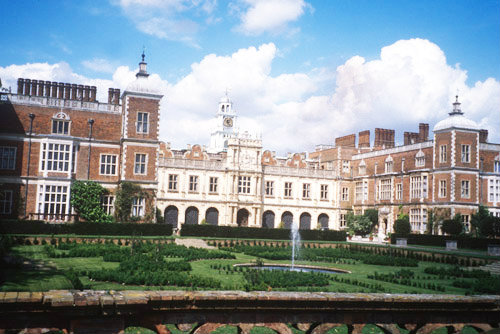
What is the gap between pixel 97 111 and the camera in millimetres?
34969

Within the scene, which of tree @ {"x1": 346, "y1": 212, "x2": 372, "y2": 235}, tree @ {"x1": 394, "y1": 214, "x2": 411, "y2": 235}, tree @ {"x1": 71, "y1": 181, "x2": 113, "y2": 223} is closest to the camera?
tree @ {"x1": 71, "y1": 181, "x2": 113, "y2": 223}

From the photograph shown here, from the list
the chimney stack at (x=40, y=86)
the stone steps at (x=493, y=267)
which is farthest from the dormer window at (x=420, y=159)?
the chimney stack at (x=40, y=86)

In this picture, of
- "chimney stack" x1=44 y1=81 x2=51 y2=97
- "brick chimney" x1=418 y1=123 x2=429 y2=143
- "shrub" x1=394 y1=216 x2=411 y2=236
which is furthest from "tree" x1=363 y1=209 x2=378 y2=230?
"chimney stack" x1=44 y1=81 x2=51 y2=97

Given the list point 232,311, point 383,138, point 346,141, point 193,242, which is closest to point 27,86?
point 193,242

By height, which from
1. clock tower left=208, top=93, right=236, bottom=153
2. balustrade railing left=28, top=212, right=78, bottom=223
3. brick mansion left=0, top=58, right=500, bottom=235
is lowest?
balustrade railing left=28, top=212, right=78, bottom=223

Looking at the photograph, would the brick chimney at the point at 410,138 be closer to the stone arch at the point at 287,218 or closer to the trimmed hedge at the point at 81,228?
the stone arch at the point at 287,218

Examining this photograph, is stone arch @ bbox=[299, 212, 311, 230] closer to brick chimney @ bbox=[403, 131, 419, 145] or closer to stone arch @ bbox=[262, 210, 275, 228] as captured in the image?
stone arch @ bbox=[262, 210, 275, 228]

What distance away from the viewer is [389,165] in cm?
4556

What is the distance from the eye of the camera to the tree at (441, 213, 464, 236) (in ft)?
115

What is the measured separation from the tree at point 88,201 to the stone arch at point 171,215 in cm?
1029

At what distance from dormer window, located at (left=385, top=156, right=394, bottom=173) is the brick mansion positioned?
0.10 metres

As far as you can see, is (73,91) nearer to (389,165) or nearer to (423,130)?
(389,165)

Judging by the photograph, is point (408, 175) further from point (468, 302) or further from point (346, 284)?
point (468, 302)

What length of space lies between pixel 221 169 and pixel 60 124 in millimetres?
16167
